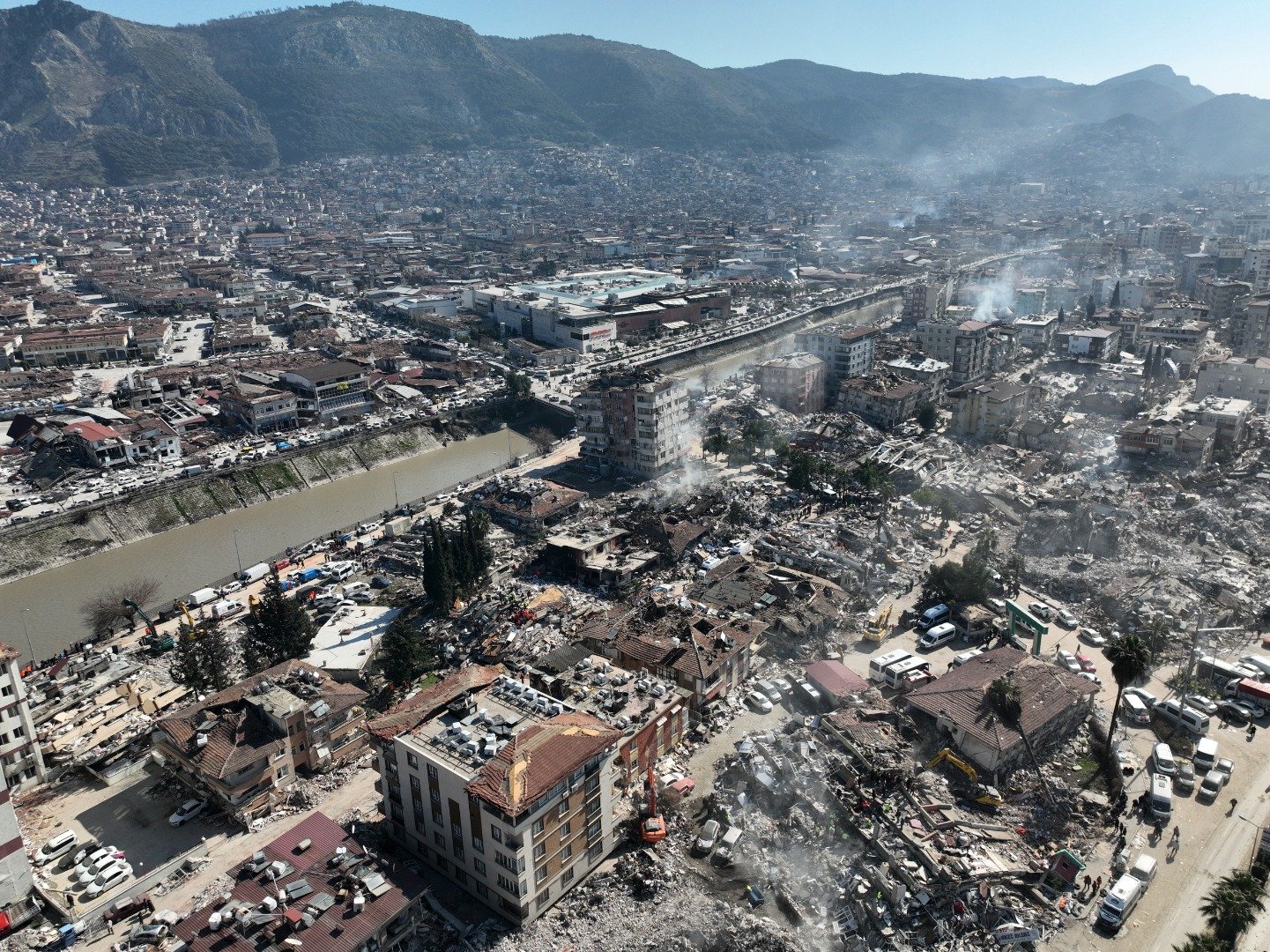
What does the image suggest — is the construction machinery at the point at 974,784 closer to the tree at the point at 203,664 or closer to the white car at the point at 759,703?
the white car at the point at 759,703

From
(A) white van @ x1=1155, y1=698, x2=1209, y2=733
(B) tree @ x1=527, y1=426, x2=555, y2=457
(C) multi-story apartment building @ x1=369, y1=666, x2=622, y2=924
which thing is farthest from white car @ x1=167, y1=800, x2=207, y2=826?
(B) tree @ x1=527, y1=426, x2=555, y2=457

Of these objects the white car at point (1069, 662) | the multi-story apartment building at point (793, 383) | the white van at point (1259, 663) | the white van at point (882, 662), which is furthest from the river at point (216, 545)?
the white van at point (1259, 663)

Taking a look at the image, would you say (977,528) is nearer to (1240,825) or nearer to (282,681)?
(1240,825)

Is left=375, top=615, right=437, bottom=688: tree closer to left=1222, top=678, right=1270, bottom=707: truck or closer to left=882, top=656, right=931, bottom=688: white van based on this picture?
left=882, top=656, right=931, bottom=688: white van

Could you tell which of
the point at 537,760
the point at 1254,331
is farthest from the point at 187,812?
the point at 1254,331

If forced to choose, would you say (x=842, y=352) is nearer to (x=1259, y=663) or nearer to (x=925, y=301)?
(x=925, y=301)

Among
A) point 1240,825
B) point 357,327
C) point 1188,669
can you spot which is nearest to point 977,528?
point 1188,669
